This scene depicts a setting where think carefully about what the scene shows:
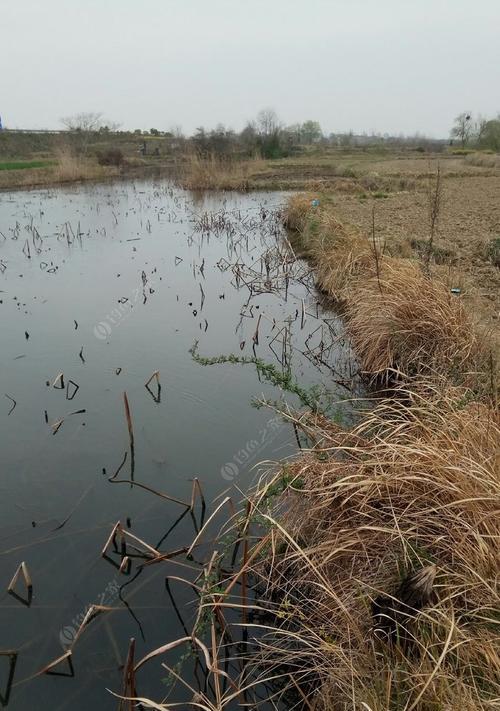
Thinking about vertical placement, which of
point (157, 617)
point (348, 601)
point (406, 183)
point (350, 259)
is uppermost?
point (406, 183)

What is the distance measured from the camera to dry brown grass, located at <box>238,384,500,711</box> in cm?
198

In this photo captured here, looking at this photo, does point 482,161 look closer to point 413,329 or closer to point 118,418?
point 413,329

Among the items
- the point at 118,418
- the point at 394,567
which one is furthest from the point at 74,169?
the point at 394,567

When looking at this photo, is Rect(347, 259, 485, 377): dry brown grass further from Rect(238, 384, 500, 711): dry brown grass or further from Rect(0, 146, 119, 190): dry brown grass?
Rect(0, 146, 119, 190): dry brown grass

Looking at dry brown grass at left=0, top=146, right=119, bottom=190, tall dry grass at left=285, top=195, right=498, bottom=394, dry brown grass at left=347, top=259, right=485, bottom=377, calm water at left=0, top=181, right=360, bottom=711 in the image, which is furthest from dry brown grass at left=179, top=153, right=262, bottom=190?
dry brown grass at left=347, top=259, right=485, bottom=377

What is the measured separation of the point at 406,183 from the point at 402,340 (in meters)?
19.5

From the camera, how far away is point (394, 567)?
239cm

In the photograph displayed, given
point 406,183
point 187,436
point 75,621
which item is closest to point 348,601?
point 75,621

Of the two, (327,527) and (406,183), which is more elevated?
(406,183)

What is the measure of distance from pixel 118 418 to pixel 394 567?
326 cm

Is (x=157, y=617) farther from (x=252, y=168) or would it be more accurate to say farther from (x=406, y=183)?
(x=252, y=168)

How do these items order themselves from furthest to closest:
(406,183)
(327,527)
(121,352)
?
(406,183), (121,352), (327,527)

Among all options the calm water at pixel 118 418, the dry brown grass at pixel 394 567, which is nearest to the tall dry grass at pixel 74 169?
the calm water at pixel 118 418

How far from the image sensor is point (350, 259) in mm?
8195
